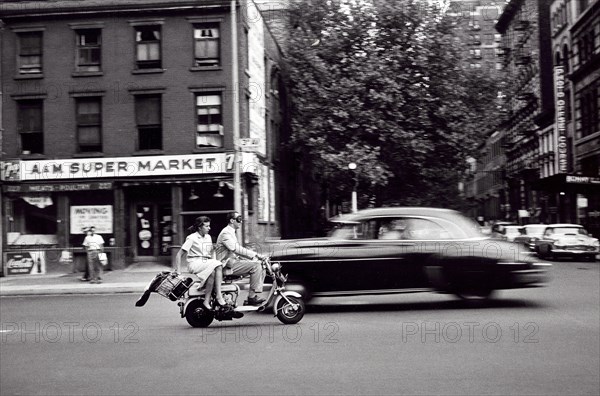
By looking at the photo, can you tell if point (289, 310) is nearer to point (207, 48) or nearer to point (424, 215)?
point (424, 215)

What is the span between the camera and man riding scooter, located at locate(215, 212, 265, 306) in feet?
35.6

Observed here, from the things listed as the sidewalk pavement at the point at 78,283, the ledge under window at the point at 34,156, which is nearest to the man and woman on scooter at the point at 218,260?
the sidewalk pavement at the point at 78,283

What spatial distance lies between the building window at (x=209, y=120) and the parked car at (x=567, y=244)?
14141mm

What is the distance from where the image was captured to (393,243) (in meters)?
12.8

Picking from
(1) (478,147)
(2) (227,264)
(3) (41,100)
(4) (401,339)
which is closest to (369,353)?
(4) (401,339)

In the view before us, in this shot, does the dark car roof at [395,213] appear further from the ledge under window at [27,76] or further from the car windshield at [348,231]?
the ledge under window at [27,76]

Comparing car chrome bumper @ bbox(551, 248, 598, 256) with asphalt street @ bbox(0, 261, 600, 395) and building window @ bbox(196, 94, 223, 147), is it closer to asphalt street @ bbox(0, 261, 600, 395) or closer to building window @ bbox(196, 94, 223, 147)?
building window @ bbox(196, 94, 223, 147)

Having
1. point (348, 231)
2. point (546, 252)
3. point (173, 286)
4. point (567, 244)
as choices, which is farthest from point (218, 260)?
point (546, 252)

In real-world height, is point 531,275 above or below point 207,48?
below

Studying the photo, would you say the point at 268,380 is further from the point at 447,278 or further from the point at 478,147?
the point at 478,147

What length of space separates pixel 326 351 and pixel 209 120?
768 inches

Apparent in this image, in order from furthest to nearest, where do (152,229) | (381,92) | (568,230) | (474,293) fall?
1. (381,92)
2. (568,230)
3. (152,229)
4. (474,293)

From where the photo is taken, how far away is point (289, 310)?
36.8 feet

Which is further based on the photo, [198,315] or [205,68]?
[205,68]
